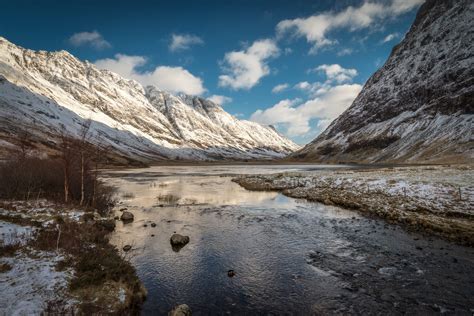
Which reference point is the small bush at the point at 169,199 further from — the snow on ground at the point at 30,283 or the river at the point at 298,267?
the snow on ground at the point at 30,283

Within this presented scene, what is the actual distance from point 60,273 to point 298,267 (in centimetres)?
1247

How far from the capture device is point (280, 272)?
52.9 ft

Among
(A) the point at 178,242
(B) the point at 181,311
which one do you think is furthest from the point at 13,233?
(B) the point at 181,311

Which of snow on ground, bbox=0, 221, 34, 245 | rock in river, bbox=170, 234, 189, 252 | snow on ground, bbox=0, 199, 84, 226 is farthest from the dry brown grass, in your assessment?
rock in river, bbox=170, 234, 189, 252

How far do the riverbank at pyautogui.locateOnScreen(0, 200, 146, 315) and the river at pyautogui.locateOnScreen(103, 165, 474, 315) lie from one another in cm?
160

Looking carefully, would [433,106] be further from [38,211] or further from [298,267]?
[38,211]

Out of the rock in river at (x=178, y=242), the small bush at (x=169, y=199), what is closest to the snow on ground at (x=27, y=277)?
the rock in river at (x=178, y=242)

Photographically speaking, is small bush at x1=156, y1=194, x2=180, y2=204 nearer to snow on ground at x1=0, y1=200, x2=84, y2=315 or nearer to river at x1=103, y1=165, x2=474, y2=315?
river at x1=103, y1=165, x2=474, y2=315

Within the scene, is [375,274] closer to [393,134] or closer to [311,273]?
[311,273]

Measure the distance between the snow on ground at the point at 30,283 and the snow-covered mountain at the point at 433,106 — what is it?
411ft

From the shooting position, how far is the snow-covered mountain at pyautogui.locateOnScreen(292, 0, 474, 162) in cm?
12438

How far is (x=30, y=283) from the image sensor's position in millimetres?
11219

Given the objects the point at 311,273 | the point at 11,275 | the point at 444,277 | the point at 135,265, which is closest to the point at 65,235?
the point at 135,265

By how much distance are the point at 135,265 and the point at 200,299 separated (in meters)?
5.84
